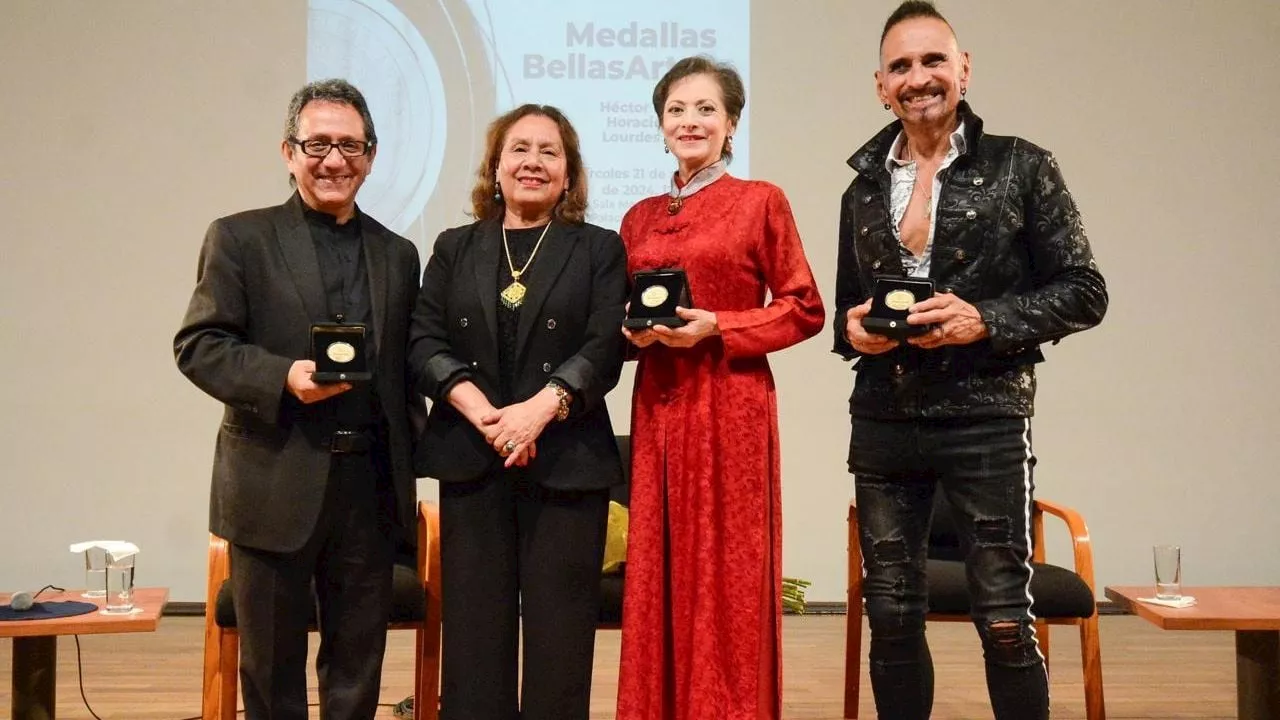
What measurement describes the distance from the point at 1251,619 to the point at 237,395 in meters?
2.44

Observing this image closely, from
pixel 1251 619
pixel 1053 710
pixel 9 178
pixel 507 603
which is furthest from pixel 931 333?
pixel 9 178

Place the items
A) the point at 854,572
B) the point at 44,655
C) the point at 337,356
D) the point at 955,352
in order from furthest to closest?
Result: the point at 854,572 < the point at 44,655 < the point at 955,352 < the point at 337,356

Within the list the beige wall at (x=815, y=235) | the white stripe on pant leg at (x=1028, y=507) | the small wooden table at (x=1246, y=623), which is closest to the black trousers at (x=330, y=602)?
the white stripe on pant leg at (x=1028, y=507)

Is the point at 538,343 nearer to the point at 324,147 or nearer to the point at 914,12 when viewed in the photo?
the point at 324,147

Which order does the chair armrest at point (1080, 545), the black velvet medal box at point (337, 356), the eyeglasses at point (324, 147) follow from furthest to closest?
the chair armrest at point (1080, 545), the eyeglasses at point (324, 147), the black velvet medal box at point (337, 356)

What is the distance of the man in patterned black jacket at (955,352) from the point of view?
2205 millimetres

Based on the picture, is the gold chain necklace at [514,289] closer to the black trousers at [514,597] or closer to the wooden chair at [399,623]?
the black trousers at [514,597]

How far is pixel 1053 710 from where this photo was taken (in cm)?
→ 356

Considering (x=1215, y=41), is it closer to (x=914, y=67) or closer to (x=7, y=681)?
(x=914, y=67)

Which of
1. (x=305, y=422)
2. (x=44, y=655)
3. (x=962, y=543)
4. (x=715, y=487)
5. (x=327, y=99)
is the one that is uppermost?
(x=327, y=99)

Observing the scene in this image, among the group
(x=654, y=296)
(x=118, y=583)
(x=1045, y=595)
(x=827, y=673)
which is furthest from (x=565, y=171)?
(x=827, y=673)

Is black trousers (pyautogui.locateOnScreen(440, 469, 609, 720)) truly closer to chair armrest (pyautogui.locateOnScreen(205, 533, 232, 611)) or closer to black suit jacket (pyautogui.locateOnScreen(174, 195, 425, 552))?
black suit jacket (pyautogui.locateOnScreen(174, 195, 425, 552))

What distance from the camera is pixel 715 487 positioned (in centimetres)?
245

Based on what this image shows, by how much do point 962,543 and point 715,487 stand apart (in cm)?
53
